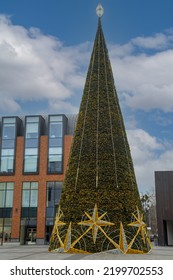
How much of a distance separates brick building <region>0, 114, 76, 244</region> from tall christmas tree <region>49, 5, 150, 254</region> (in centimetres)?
2071

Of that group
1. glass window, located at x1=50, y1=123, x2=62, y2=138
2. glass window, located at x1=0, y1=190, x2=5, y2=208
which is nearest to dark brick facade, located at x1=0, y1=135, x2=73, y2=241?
glass window, located at x1=50, y1=123, x2=62, y2=138

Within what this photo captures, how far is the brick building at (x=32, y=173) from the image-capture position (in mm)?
35719

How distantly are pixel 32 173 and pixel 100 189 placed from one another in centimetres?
2387

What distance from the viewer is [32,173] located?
37.1 metres

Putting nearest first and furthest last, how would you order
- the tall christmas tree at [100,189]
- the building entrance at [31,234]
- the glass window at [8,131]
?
the tall christmas tree at [100,189] → the building entrance at [31,234] → the glass window at [8,131]

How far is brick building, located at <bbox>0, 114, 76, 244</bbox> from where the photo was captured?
3572 centimetres

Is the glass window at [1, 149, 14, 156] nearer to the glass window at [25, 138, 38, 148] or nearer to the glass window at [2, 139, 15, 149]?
the glass window at [2, 139, 15, 149]

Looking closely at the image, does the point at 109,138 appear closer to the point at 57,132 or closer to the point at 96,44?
the point at 96,44

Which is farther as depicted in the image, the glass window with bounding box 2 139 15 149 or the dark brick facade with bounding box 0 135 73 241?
the glass window with bounding box 2 139 15 149

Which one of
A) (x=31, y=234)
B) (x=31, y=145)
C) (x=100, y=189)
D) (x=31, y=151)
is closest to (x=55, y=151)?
(x=31, y=151)

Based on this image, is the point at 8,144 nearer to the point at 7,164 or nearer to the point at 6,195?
the point at 7,164

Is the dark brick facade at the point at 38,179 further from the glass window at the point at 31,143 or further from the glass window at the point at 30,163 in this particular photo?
the glass window at the point at 31,143

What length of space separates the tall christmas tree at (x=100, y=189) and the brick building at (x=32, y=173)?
20.7 metres

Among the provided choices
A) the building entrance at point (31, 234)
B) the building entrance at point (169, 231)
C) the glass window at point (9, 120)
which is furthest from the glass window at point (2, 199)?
the building entrance at point (169, 231)
